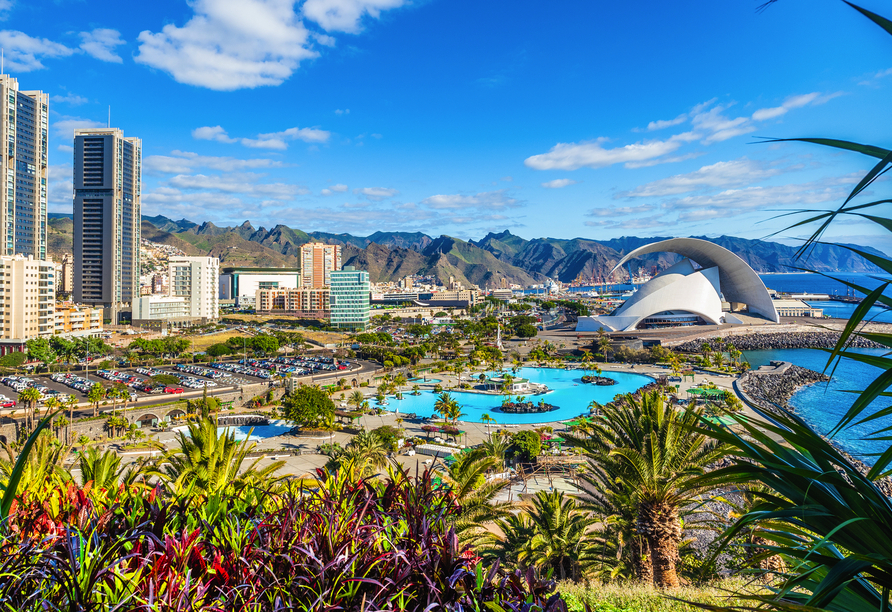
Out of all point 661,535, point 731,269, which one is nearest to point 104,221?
point 661,535

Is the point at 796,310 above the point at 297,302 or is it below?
above

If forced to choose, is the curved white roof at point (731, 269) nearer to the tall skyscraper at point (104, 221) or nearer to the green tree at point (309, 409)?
the green tree at point (309, 409)

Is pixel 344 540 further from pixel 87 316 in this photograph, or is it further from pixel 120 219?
pixel 120 219

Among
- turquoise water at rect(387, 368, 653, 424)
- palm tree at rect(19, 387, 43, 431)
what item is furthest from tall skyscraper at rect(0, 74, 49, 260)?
turquoise water at rect(387, 368, 653, 424)

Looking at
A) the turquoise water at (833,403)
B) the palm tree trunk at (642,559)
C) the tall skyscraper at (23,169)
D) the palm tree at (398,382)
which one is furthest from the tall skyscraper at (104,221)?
the palm tree trunk at (642,559)

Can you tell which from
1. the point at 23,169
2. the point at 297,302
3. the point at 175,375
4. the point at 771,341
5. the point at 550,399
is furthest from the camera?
the point at 297,302

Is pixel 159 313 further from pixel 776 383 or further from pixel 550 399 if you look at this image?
pixel 776 383

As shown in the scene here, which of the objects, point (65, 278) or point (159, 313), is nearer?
point (159, 313)
